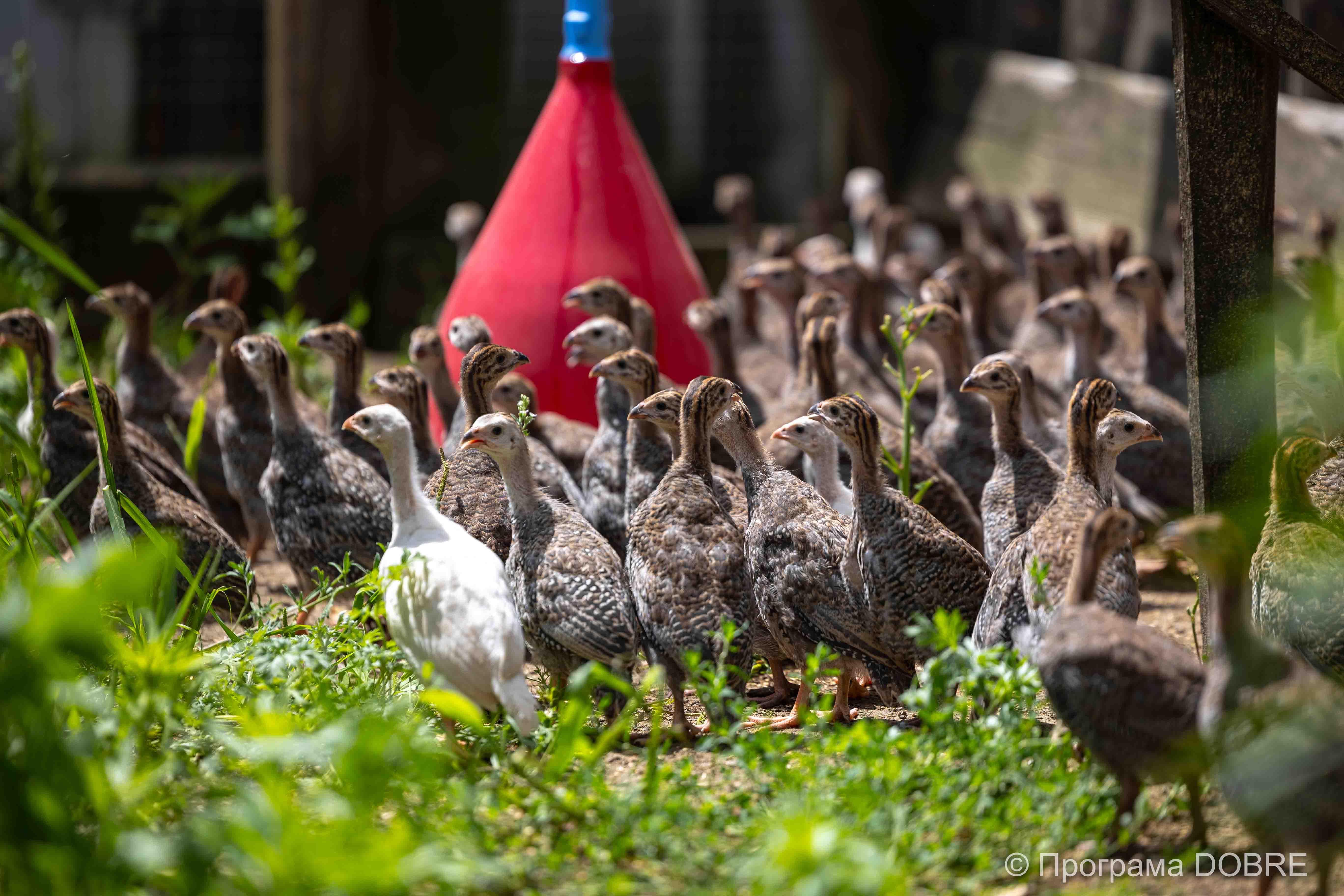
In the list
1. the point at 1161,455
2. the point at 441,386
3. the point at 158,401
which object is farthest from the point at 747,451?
the point at 158,401

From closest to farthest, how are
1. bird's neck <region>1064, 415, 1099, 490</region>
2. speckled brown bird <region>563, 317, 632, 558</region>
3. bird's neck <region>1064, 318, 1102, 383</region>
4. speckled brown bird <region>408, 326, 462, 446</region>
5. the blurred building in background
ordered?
bird's neck <region>1064, 415, 1099, 490</region>, speckled brown bird <region>563, 317, 632, 558</region>, speckled brown bird <region>408, 326, 462, 446</region>, bird's neck <region>1064, 318, 1102, 383</region>, the blurred building in background

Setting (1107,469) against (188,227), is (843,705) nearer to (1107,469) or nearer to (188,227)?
(1107,469)

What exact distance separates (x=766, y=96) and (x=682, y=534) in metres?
9.06

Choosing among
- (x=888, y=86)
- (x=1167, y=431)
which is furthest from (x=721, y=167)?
(x=1167, y=431)

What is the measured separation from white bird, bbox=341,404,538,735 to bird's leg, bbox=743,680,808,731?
91 cm

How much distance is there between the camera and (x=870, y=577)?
461 cm

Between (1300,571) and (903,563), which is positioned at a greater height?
(1300,571)

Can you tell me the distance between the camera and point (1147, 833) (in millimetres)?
3639

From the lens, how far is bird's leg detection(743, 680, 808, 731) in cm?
462

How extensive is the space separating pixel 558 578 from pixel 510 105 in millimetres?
8992

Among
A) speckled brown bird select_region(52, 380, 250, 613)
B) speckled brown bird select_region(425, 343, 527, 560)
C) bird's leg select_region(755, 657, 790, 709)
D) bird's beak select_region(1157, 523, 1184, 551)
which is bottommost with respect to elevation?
bird's leg select_region(755, 657, 790, 709)

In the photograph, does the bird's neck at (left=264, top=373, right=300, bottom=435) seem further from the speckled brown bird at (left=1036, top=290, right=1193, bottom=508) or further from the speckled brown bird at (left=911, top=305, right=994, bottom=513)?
the speckled brown bird at (left=1036, top=290, right=1193, bottom=508)

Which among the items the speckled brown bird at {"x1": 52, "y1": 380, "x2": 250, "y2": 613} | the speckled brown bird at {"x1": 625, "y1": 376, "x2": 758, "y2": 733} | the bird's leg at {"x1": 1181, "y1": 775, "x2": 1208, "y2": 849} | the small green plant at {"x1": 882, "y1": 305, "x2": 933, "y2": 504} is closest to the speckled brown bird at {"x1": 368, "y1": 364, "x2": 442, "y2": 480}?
the speckled brown bird at {"x1": 52, "y1": 380, "x2": 250, "y2": 613}

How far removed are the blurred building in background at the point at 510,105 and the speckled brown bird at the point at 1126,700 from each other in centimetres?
658
